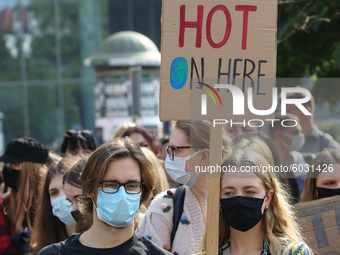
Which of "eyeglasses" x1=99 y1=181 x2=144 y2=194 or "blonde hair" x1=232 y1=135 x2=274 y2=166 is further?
"blonde hair" x1=232 y1=135 x2=274 y2=166

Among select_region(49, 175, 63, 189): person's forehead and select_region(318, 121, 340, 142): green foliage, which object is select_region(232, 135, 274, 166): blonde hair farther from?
select_region(318, 121, 340, 142): green foliage

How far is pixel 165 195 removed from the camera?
4082 mm

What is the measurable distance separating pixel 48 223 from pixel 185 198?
3.51ft

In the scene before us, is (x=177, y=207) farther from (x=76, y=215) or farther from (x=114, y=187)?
(x=114, y=187)

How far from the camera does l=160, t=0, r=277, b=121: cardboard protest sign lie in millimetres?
3457

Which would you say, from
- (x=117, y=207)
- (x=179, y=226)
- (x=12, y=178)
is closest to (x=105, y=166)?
(x=117, y=207)

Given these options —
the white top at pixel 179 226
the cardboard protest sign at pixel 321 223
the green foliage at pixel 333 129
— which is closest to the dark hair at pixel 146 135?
the green foliage at pixel 333 129

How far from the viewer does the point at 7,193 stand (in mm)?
5801

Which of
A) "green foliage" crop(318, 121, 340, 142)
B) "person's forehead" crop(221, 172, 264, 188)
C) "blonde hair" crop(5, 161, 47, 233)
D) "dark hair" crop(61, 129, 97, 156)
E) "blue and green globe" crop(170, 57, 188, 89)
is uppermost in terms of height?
"blue and green globe" crop(170, 57, 188, 89)

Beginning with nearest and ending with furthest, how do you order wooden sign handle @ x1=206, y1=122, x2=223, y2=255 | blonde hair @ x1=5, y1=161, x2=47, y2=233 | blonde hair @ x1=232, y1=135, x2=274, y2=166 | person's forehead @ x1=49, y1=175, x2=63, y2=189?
1. wooden sign handle @ x1=206, y1=122, x2=223, y2=255
2. blonde hair @ x1=232, y1=135, x2=274, y2=166
3. person's forehead @ x1=49, y1=175, x2=63, y2=189
4. blonde hair @ x1=5, y1=161, x2=47, y2=233

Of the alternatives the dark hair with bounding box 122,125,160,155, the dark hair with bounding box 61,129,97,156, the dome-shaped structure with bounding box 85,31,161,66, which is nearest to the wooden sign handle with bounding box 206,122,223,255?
the dark hair with bounding box 61,129,97,156

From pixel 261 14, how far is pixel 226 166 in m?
0.83

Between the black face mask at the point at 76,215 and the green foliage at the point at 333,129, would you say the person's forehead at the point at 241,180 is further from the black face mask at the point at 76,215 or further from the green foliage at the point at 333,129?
the green foliage at the point at 333,129

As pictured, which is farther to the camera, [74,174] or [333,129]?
[333,129]
